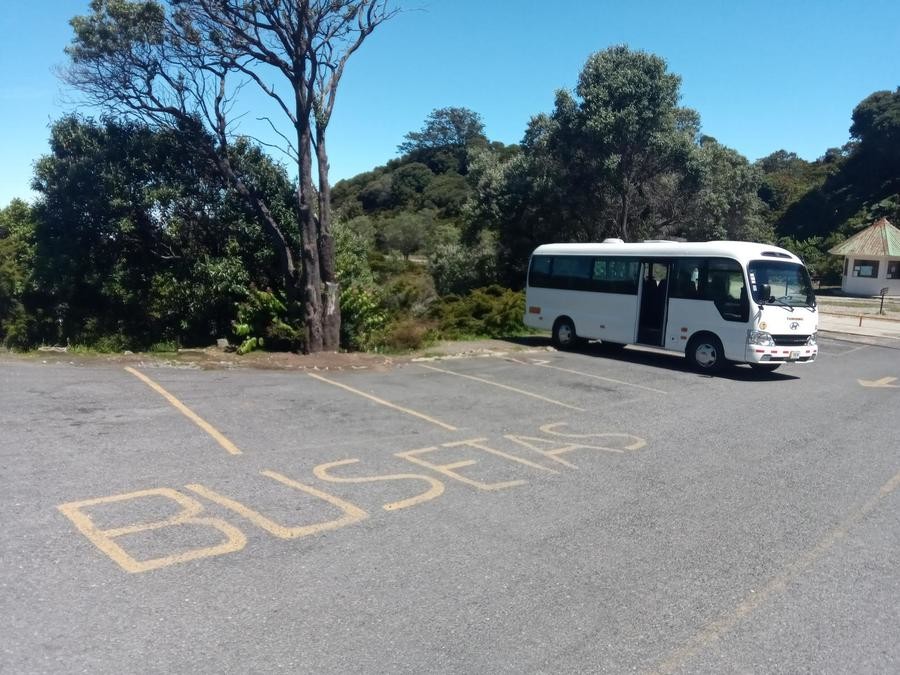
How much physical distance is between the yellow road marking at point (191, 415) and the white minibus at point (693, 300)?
33.2 ft

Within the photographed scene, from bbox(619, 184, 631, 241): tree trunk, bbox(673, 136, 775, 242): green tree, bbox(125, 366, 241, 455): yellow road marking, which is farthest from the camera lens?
bbox(673, 136, 775, 242): green tree

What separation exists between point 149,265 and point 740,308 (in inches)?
535

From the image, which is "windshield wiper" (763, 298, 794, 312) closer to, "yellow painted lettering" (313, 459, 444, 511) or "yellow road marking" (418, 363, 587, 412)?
"yellow road marking" (418, 363, 587, 412)

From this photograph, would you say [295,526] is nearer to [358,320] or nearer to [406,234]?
[358,320]

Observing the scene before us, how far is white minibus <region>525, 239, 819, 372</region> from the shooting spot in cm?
1398

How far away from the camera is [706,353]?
582 inches

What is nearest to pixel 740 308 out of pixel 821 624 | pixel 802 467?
pixel 802 467

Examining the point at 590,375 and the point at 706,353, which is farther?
the point at 706,353

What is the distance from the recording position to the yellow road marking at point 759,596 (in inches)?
156

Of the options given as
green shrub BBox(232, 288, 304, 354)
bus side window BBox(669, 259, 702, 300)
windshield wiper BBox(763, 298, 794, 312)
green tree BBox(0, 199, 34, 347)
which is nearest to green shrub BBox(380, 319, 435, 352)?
green shrub BBox(232, 288, 304, 354)

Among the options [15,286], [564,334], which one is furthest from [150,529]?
[15,286]

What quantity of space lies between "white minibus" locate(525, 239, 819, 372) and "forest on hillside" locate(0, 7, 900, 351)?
4.03 meters

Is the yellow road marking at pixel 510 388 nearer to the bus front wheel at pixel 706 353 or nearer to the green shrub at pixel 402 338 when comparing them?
the green shrub at pixel 402 338

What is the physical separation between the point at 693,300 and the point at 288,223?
31.2ft
